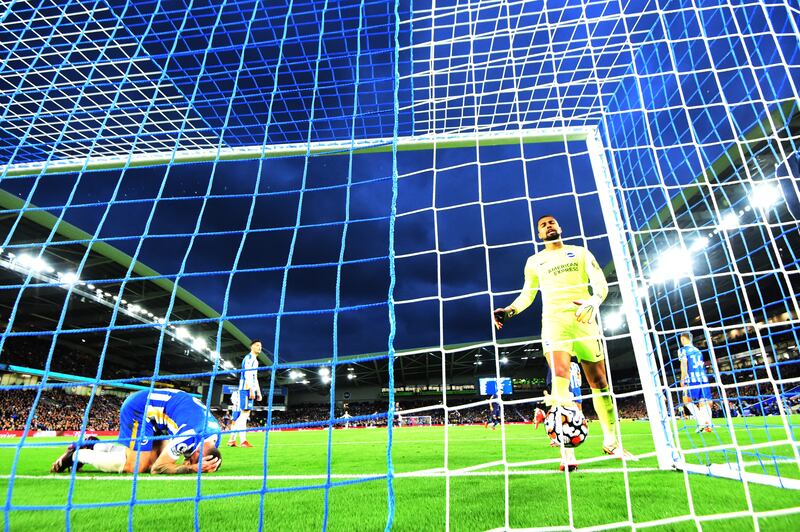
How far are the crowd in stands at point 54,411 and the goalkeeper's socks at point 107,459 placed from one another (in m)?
19.9

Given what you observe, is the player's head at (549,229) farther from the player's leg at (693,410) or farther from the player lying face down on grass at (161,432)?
the player lying face down on grass at (161,432)

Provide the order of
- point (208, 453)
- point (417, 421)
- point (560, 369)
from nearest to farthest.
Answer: point (560, 369)
point (208, 453)
point (417, 421)

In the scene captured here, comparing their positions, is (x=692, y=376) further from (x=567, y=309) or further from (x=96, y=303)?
(x=96, y=303)

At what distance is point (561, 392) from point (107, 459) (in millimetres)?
3644

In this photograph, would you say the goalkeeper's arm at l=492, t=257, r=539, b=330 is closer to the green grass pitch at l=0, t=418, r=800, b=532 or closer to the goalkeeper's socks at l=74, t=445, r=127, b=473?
the green grass pitch at l=0, t=418, r=800, b=532

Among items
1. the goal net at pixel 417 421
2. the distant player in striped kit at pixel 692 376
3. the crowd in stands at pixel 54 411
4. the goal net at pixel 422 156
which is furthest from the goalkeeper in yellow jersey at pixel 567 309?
the goal net at pixel 417 421

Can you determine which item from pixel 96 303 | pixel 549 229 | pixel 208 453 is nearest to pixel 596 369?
pixel 549 229

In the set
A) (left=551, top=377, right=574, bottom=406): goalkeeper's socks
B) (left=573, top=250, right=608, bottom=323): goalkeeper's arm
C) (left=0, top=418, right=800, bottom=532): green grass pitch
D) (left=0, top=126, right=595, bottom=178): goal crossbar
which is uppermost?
(left=0, top=126, right=595, bottom=178): goal crossbar

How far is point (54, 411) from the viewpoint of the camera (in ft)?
69.8

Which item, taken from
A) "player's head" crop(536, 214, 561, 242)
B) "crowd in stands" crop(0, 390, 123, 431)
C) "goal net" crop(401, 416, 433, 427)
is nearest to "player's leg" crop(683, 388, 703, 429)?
"player's head" crop(536, 214, 561, 242)

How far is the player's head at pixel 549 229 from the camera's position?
3.26 meters

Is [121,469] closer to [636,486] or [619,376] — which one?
[636,486]

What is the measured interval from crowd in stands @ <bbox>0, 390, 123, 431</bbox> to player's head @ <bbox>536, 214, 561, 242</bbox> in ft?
75.9

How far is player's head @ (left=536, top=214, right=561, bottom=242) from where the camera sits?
326cm
